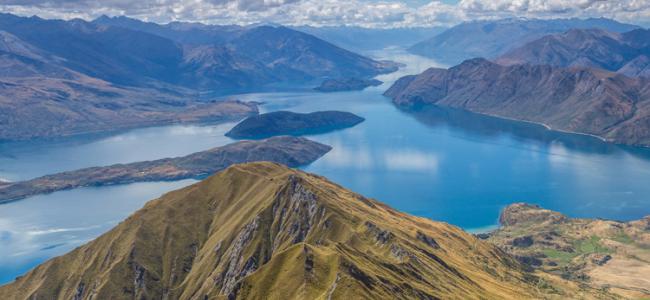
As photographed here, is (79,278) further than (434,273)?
Yes

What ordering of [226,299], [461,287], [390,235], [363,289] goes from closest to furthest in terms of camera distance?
[363,289] → [226,299] → [461,287] → [390,235]

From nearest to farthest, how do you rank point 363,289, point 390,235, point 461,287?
point 363,289 → point 461,287 → point 390,235

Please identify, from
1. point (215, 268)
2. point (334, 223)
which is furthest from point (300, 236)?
point (215, 268)

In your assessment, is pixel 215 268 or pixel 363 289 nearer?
pixel 363 289

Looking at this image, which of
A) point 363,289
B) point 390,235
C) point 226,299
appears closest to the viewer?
point 363,289

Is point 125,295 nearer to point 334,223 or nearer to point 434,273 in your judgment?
point 334,223

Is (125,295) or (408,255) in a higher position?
(408,255)

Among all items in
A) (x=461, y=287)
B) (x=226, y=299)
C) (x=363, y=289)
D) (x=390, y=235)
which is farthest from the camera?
(x=390, y=235)

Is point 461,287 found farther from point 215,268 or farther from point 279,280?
point 215,268

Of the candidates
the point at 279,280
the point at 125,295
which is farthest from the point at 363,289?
the point at 125,295
